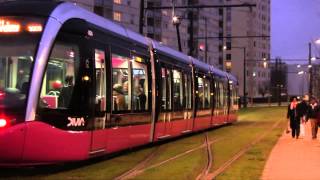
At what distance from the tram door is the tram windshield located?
1.82 metres

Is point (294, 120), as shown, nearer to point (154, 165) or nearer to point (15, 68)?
point (154, 165)

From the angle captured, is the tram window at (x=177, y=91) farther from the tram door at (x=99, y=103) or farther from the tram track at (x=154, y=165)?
the tram door at (x=99, y=103)

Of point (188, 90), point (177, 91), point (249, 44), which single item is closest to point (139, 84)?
point (177, 91)

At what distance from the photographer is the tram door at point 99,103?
13.6m

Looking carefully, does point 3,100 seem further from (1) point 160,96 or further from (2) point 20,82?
(1) point 160,96

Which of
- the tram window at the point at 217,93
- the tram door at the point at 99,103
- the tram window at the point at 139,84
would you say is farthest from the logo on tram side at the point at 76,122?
the tram window at the point at 217,93

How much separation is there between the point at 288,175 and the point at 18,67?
19.5ft

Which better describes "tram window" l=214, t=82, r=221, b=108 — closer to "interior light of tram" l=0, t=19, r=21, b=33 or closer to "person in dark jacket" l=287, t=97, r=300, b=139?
"person in dark jacket" l=287, t=97, r=300, b=139

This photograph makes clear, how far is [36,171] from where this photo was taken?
1327 cm

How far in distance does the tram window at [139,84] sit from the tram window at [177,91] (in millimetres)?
3794

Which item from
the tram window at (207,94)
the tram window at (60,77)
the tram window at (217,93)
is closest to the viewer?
the tram window at (60,77)

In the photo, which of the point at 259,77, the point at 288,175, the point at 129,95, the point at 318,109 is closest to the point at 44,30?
the point at 129,95

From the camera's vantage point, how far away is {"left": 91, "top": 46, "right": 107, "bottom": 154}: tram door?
1362 centimetres

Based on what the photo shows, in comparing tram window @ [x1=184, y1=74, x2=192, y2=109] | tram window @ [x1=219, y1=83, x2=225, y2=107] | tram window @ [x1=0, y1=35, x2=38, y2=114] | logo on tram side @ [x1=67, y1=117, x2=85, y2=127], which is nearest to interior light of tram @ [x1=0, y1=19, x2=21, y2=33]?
tram window @ [x1=0, y1=35, x2=38, y2=114]
